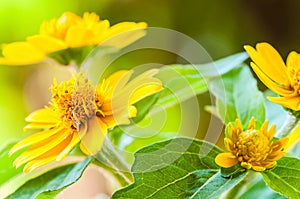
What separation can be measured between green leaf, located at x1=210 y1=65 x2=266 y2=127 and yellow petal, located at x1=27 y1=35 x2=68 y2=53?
13 centimetres

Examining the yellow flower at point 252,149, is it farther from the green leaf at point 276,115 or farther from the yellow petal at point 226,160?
the green leaf at point 276,115

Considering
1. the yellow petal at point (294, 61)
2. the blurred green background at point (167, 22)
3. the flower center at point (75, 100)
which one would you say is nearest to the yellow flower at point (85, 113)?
the flower center at point (75, 100)

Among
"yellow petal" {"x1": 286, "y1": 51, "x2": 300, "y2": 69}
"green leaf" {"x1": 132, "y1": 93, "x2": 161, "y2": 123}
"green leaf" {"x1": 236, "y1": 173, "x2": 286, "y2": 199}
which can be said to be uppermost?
"green leaf" {"x1": 132, "y1": 93, "x2": 161, "y2": 123}

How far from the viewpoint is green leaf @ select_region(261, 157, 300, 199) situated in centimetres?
37

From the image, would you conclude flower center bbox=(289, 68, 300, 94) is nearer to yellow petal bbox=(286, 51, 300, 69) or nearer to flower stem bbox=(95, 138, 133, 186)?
yellow petal bbox=(286, 51, 300, 69)

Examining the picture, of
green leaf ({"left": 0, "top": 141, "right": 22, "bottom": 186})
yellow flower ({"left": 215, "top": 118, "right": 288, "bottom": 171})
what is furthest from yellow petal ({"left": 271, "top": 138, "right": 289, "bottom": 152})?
green leaf ({"left": 0, "top": 141, "right": 22, "bottom": 186})

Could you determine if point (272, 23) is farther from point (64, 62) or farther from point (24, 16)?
point (64, 62)

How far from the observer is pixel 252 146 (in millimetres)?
368

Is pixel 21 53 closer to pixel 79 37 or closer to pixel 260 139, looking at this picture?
pixel 79 37

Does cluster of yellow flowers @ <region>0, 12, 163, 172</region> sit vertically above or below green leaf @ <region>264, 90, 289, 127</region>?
above

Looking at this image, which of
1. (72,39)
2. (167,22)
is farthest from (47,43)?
(167,22)

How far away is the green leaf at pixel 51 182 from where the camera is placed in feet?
1.28

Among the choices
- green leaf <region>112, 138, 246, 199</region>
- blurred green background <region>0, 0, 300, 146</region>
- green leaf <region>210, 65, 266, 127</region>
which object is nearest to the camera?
green leaf <region>112, 138, 246, 199</region>

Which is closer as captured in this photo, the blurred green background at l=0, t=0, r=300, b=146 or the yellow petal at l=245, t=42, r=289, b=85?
the yellow petal at l=245, t=42, r=289, b=85
